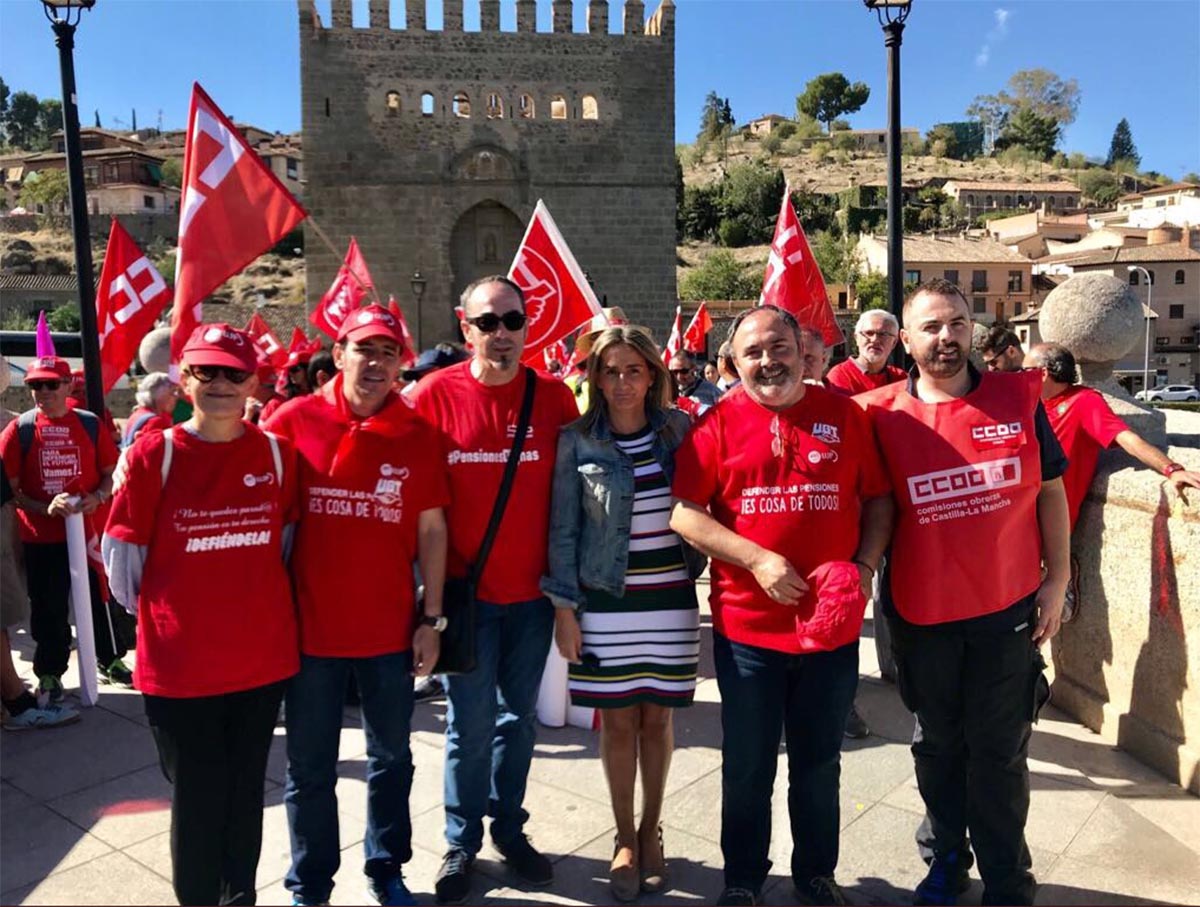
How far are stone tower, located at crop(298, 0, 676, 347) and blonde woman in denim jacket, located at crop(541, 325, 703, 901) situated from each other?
23.8m

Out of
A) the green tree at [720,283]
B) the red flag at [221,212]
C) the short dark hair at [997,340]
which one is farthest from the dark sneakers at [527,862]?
the green tree at [720,283]

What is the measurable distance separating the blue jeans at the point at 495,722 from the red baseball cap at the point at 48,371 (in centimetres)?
325

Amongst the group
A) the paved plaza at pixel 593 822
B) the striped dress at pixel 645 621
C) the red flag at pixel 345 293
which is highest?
the red flag at pixel 345 293

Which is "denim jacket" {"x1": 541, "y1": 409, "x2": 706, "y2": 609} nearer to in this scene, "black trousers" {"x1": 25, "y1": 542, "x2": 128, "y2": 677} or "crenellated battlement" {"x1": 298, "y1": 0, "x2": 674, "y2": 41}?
"black trousers" {"x1": 25, "y1": 542, "x2": 128, "y2": 677}

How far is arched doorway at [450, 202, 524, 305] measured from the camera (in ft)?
88.4

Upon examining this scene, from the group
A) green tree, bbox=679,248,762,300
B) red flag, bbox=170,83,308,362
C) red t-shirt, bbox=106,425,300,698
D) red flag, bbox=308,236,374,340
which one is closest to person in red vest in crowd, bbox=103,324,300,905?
red t-shirt, bbox=106,425,300,698

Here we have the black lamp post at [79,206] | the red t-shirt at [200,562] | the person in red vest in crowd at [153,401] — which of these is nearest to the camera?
the red t-shirt at [200,562]

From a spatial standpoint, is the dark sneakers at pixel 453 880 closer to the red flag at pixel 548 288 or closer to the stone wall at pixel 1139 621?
the stone wall at pixel 1139 621

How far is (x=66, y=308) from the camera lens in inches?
2136

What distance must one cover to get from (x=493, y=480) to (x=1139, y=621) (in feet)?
9.40

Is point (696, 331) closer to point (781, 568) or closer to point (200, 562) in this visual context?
point (781, 568)

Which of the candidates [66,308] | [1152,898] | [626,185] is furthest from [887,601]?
[66,308]

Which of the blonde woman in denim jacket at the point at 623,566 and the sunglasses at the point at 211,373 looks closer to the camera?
the sunglasses at the point at 211,373

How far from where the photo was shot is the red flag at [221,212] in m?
4.84
